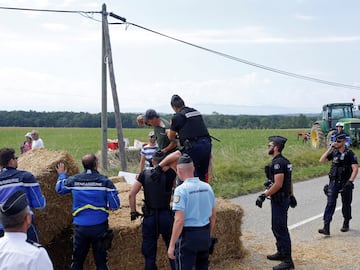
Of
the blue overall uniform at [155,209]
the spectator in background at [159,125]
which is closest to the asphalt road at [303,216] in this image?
the spectator in background at [159,125]

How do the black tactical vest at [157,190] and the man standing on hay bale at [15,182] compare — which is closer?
the man standing on hay bale at [15,182]

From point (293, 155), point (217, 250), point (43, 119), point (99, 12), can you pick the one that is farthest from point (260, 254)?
point (43, 119)

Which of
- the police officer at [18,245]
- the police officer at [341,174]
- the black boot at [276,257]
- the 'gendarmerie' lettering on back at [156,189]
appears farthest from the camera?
the police officer at [341,174]

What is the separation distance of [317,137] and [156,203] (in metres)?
24.4

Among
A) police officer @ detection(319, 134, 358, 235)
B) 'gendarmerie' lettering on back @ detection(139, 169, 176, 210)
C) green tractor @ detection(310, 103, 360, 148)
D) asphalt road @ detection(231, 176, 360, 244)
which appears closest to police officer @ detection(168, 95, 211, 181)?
'gendarmerie' lettering on back @ detection(139, 169, 176, 210)

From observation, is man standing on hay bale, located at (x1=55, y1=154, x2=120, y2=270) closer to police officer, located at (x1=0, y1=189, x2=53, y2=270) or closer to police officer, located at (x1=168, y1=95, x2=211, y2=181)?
police officer, located at (x1=168, y1=95, x2=211, y2=181)

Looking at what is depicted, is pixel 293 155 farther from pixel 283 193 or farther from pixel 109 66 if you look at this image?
pixel 283 193

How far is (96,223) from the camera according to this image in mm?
5859

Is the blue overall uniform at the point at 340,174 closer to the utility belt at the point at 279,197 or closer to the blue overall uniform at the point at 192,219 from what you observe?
the utility belt at the point at 279,197

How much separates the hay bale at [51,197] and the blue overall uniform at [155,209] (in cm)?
105

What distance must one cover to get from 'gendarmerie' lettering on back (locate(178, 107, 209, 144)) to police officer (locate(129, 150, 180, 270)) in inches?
23.3

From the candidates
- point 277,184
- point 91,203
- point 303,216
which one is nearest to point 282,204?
point 277,184

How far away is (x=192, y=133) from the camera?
662cm

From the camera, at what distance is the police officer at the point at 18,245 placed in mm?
3076
